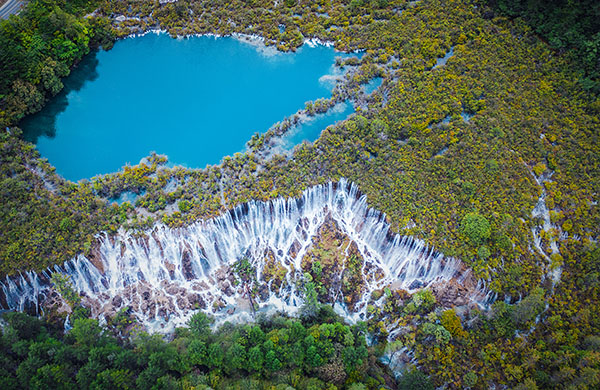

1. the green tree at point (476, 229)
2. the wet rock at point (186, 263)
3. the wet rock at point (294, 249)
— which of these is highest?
the wet rock at point (186, 263)

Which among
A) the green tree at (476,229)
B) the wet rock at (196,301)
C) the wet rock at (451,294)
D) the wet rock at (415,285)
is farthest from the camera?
the wet rock at (415,285)

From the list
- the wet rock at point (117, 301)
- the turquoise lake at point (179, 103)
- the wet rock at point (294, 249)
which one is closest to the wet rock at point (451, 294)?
the wet rock at point (294, 249)

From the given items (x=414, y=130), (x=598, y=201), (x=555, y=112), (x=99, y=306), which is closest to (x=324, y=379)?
(x=99, y=306)

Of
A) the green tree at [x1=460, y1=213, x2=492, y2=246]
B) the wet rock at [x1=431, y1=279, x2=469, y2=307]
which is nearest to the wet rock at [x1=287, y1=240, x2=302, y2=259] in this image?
the wet rock at [x1=431, y1=279, x2=469, y2=307]

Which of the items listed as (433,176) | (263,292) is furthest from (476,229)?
(263,292)

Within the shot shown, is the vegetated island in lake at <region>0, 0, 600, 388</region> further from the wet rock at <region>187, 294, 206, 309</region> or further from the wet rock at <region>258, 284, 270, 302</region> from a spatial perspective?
the wet rock at <region>187, 294, 206, 309</region>

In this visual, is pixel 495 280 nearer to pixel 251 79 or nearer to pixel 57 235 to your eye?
pixel 251 79

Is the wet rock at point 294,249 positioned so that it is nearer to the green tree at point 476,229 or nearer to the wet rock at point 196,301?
the wet rock at point 196,301
